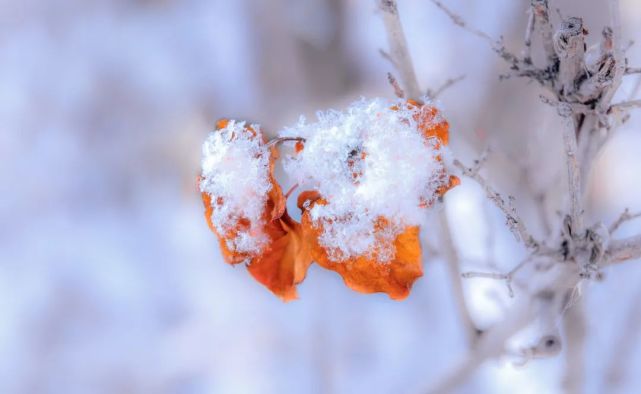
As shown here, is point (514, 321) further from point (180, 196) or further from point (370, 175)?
point (180, 196)

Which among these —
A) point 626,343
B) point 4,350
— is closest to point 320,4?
point 626,343

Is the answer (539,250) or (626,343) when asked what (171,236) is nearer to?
(626,343)

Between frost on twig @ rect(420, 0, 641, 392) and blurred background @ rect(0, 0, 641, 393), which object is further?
blurred background @ rect(0, 0, 641, 393)

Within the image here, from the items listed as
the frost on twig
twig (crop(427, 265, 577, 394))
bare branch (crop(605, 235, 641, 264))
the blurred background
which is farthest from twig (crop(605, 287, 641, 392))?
bare branch (crop(605, 235, 641, 264))

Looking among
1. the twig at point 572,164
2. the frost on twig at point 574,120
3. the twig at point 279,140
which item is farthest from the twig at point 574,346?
the twig at point 279,140

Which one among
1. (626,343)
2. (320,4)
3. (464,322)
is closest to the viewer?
(464,322)

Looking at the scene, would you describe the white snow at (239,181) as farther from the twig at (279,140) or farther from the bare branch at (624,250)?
the bare branch at (624,250)

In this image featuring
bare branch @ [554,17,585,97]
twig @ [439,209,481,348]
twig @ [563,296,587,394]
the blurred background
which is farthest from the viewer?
the blurred background

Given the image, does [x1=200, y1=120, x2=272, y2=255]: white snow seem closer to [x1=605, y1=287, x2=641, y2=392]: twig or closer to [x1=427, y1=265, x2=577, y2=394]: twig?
[x1=427, y1=265, x2=577, y2=394]: twig

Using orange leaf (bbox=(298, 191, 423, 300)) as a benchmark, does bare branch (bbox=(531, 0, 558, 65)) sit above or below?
above
